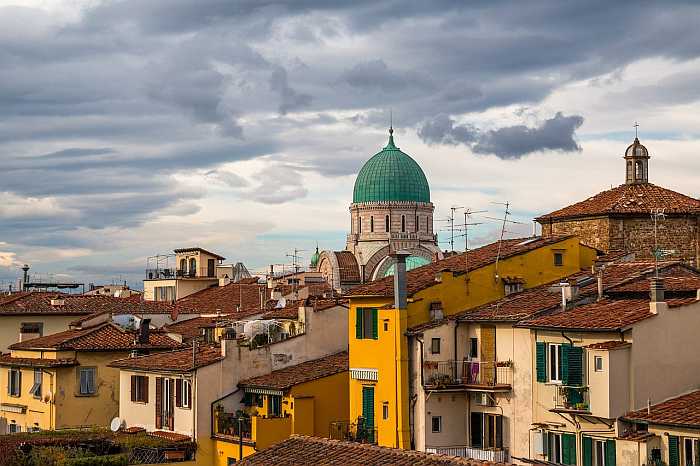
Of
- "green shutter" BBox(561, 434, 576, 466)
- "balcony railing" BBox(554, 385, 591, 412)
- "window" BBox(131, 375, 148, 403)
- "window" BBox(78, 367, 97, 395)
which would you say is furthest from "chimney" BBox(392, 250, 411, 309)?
"window" BBox(78, 367, 97, 395)

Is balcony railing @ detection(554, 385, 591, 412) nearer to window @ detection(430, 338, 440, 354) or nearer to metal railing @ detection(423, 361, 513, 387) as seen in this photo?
metal railing @ detection(423, 361, 513, 387)

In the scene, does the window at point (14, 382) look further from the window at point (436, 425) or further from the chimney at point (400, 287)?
the window at point (436, 425)

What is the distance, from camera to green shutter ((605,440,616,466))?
38031 millimetres

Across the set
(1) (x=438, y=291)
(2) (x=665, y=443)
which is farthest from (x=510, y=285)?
(2) (x=665, y=443)

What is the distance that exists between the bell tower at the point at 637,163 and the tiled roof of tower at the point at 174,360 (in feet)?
66.5

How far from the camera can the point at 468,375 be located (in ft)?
147

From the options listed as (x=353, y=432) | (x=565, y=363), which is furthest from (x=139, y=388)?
(x=565, y=363)

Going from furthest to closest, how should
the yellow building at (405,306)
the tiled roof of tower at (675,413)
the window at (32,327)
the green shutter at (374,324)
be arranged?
the window at (32,327) < the green shutter at (374,324) < the yellow building at (405,306) < the tiled roof of tower at (675,413)

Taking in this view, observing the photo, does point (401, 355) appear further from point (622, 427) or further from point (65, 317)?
point (65, 317)

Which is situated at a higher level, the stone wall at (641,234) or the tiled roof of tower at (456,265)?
the stone wall at (641,234)

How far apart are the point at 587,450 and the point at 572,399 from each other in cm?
148

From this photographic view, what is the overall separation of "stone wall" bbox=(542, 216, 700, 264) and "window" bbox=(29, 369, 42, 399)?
77.3ft

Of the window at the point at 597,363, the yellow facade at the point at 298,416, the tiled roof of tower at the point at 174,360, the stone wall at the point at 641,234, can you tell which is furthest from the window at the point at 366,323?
the stone wall at the point at 641,234

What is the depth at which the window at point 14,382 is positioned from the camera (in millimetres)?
59938
